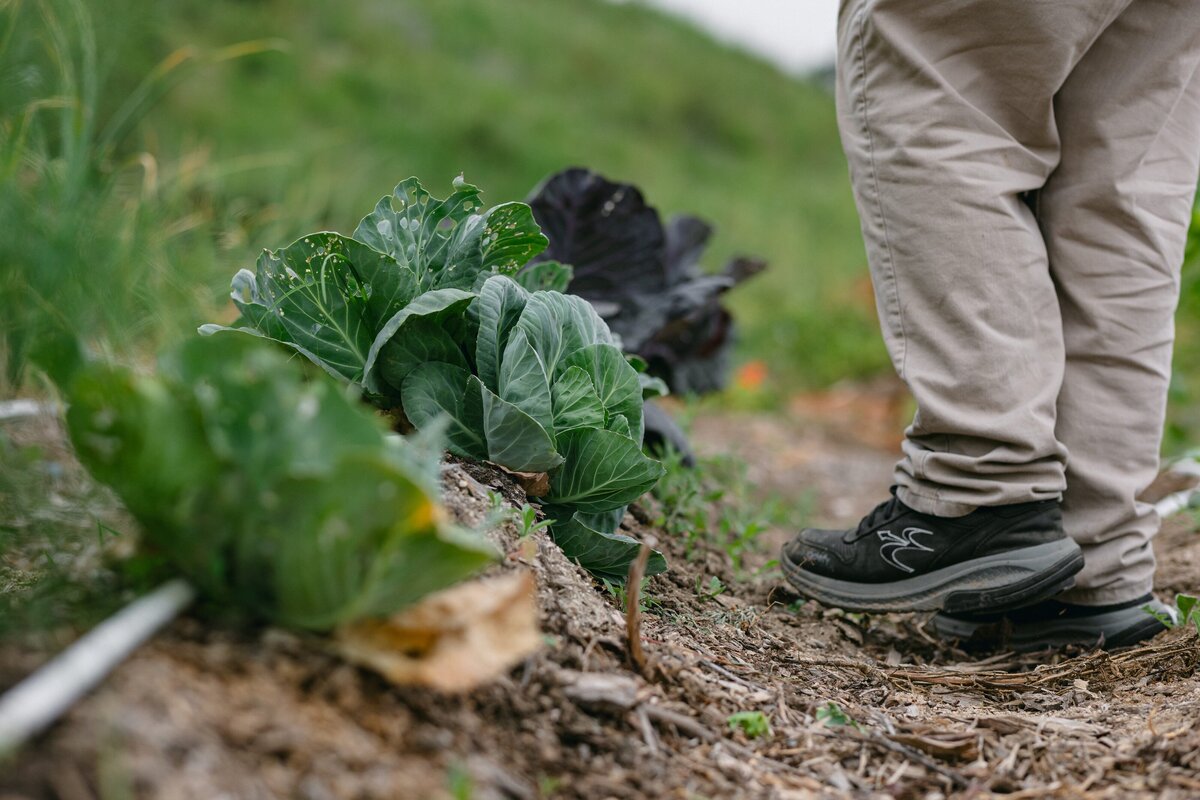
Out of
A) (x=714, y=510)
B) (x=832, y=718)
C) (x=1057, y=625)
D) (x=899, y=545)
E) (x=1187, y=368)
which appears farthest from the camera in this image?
(x=1187, y=368)

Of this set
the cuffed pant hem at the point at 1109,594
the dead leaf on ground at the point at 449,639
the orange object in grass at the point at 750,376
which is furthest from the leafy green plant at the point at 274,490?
the orange object in grass at the point at 750,376

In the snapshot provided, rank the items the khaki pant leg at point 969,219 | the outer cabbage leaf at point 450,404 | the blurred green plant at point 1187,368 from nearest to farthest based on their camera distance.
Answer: the outer cabbage leaf at point 450,404 → the khaki pant leg at point 969,219 → the blurred green plant at point 1187,368

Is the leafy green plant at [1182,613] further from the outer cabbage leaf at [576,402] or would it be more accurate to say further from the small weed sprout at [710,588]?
the outer cabbage leaf at [576,402]

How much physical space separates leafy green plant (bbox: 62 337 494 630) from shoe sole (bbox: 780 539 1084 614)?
1217 mm

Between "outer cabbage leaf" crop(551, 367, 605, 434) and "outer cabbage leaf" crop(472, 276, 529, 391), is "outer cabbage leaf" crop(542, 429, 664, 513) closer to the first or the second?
"outer cabbage leaf" crop(551, 367, 605, 434)

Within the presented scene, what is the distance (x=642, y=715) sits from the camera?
1258 millimetres

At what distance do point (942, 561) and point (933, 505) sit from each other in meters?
0.11

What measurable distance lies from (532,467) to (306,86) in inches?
265

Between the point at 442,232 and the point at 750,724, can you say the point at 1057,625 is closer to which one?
the point at 750,724

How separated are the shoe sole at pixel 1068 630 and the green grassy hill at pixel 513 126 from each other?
8.74 ft

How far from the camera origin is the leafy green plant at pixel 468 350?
1559mm

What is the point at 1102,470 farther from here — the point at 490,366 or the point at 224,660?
the point at 224,660

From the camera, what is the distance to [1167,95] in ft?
6.42

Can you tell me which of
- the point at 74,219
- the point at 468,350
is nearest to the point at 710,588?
the point at 468,350
